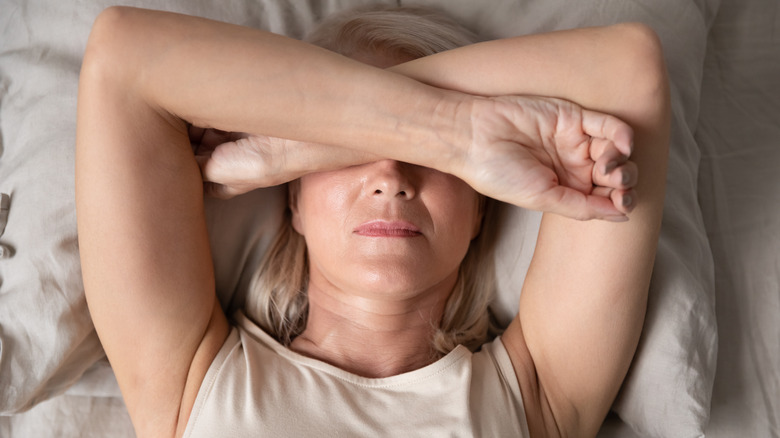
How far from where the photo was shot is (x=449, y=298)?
1478mm

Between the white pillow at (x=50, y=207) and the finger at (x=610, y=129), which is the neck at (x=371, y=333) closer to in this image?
the white pillow at (x=50, y=207)

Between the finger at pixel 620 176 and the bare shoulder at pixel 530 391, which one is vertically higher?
the finger at pixel 620 176

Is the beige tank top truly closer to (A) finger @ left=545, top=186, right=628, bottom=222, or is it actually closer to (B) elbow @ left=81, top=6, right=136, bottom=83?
(A) finger @ left=545, top=186, right=628, bottom=222

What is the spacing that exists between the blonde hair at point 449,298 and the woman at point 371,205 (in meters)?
0.06

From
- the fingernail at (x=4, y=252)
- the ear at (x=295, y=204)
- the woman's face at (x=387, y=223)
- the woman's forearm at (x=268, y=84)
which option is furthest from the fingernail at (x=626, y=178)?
the fingernail at (x=4, y=252)

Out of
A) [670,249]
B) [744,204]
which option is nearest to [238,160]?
[670,249]

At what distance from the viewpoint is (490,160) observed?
1.03 metres

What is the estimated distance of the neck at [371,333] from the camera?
4.46 ft

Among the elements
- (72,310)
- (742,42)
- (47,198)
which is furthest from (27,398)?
(742,42)

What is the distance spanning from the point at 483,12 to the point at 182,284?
91cm

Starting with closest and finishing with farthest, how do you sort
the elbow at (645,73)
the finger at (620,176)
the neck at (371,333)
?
the finger at (620,176) < the elbow at (645,73) < the neck at (371,333)

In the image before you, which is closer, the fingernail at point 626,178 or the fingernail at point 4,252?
the fingernail at point 626,178

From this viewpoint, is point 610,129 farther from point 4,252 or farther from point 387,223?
point 4,252

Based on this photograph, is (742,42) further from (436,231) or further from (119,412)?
(119,412)
